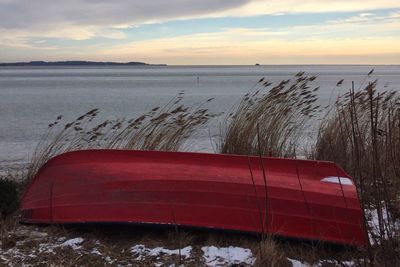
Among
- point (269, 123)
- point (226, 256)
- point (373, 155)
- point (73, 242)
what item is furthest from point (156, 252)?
point (269, 123)

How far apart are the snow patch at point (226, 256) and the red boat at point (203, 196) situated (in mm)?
208

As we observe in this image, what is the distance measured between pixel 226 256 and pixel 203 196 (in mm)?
642

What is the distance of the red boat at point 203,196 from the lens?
3635mm

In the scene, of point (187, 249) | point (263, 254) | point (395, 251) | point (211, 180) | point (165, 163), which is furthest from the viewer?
point (165, 163)

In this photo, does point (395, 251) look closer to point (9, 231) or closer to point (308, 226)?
point (308, 226)

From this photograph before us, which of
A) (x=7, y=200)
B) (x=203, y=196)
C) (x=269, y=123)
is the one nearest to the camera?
(x=203, y=196)

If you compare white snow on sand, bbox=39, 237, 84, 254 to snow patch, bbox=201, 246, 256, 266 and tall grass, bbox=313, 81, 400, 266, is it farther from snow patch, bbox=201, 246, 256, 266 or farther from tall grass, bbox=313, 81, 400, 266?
tall grass, bbox=313, 81, 400, 266

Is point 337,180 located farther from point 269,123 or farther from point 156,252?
point 269,123

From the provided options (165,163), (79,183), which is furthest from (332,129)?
(79,183)

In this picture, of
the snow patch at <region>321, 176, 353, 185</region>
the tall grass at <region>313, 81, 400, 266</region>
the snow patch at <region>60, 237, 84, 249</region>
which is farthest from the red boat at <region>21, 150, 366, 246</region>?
the tall grass at <region>313, 81, 400, 266</region>

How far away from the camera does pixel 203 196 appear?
3.87m

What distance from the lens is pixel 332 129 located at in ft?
21.5

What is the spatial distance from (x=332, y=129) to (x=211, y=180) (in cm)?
290

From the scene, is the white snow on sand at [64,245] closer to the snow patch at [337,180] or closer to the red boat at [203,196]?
the red boat at [203,196]
